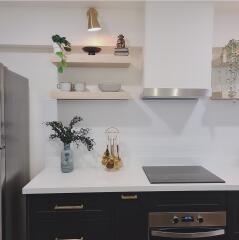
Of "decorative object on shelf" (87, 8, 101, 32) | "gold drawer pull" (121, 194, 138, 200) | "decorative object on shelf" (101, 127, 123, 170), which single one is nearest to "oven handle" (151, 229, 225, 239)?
"gold drawer pull" (121, 194, 138, 200)

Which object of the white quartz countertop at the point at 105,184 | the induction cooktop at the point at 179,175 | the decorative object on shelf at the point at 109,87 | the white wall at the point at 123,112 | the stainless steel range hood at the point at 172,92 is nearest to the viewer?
the white quartz countertop at the point at 105,184

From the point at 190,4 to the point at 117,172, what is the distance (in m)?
1.50

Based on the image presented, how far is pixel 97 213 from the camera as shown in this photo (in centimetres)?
173

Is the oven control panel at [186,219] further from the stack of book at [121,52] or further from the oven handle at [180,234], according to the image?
the stack of book at [121,52]

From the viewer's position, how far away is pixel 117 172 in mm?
2145

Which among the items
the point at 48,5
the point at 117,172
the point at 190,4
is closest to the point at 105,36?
the point at 48,5

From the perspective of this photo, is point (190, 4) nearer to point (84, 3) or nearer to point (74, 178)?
point (84, 3)

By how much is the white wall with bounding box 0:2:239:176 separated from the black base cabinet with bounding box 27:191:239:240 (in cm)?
64

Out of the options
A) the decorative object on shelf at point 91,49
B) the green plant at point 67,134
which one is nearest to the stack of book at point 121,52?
the decorative object on shelf at point 91,49

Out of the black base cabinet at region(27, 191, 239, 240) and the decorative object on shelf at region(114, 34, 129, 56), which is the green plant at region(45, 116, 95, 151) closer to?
the black base cabinet at region(27, 191, 239, 240)

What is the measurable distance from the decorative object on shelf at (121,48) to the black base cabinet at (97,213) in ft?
3.70

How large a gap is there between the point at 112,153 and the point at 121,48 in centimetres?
93

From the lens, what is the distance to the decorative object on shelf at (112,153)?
2.15 metres

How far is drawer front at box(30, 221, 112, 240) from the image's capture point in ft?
5.63
